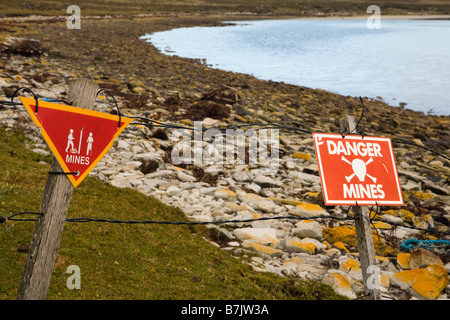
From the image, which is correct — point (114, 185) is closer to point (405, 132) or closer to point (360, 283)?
point (360, 283)

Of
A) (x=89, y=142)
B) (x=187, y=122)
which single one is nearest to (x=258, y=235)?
(x=89, y=142)

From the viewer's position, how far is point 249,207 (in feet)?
36.2

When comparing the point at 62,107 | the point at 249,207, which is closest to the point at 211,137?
the point at 249,207

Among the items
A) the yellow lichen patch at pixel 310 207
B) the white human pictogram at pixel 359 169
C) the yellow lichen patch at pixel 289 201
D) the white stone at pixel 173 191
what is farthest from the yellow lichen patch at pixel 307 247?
the white human pictogram at pixel 359 169

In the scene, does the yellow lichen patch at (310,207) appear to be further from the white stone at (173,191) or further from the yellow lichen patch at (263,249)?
the white stone at (173,191)

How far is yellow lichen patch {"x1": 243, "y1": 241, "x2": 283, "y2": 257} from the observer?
342 inches

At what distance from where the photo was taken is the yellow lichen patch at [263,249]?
28.5ft

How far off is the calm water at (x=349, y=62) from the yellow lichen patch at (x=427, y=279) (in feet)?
84.0

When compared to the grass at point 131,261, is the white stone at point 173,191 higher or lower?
lower

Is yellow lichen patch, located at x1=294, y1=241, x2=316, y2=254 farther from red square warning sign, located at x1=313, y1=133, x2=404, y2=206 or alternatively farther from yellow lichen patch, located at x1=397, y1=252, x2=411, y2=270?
red square warning sign, located at x1=313, y1=133, x2=404, y2=206

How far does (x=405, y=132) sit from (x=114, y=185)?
17.1 metres

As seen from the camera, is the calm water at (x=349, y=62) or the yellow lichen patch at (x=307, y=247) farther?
the calm water at (x=349, y=62)

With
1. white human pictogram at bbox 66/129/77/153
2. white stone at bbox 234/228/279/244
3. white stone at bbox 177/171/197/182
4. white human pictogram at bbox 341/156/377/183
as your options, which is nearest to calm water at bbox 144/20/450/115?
white stone at bbox 177/171/197/182

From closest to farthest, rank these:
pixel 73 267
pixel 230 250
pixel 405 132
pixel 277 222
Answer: pixel 73 267
pixel 230 250
pixel 277 222
pixel 405 132
